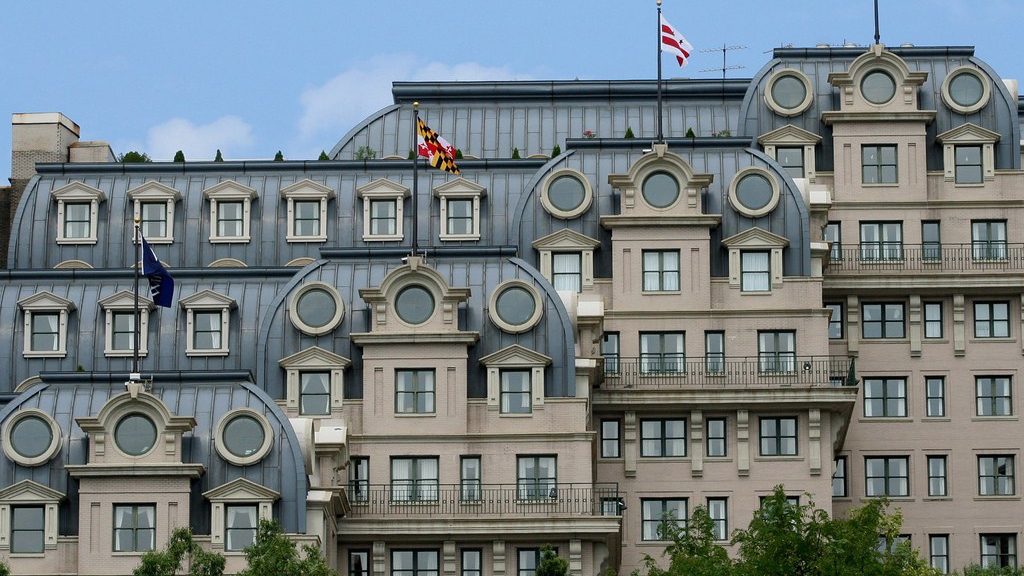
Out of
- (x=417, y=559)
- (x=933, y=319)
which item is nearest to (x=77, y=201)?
(x=417, y=559)

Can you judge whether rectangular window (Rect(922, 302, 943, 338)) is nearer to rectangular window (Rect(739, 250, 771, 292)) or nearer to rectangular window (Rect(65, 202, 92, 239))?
rectangular window (Rect(739, 250, 771, 292))

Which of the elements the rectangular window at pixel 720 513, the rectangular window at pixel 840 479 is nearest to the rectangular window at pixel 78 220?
the rectangular window at pixel 720 513

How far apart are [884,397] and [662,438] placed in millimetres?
12154

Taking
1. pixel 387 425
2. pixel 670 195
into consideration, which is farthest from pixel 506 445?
pixel 670 195

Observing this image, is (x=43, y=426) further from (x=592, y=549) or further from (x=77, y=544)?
(x=592, y=549)

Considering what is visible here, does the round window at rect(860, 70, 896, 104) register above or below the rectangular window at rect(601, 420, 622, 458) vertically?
above

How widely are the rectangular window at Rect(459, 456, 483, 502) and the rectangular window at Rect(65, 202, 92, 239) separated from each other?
2442 centimetres

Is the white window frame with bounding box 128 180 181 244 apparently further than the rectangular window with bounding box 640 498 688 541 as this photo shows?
Yes

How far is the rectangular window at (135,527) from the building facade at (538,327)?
162 millimetres

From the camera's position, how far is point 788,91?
567 ft

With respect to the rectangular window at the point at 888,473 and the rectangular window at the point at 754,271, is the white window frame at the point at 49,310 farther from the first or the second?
the rectangular window at the point at 888,473

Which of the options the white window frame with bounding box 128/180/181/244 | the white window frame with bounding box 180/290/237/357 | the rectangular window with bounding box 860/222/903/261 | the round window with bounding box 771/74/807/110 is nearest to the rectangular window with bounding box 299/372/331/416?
the white window frame with bounding box 180/290/237/357

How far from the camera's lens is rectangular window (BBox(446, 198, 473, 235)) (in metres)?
169

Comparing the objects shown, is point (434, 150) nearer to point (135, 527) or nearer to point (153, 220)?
point (153, 220)
